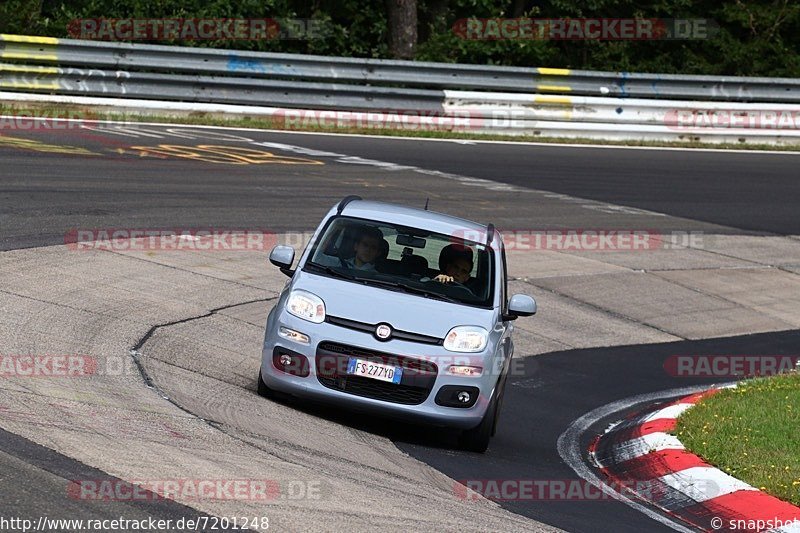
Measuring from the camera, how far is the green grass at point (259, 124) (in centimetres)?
2197

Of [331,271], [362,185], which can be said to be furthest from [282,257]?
[362,185]

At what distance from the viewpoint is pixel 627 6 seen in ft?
102

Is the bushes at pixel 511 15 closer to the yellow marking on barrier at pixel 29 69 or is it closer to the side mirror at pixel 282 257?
the yellow marking on barrier at pixel 29 69

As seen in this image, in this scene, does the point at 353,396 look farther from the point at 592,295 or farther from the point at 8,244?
the point at 592,295

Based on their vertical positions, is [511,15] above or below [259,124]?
above

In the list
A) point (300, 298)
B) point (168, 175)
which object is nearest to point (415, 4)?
point (168, 175)

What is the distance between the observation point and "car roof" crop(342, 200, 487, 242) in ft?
32.7

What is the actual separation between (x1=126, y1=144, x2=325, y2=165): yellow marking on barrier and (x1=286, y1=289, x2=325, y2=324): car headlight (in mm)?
10307

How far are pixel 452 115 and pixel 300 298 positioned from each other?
16.1m

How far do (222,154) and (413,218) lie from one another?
10.2 m

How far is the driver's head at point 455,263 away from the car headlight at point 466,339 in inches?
30.7

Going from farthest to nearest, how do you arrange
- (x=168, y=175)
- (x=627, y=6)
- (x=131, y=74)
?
(x=627, y=6) < (x=131, y=74) < (x=168, y=175)

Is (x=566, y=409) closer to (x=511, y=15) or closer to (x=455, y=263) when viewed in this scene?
(x=455, y=263)

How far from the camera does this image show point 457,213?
17469 mm
